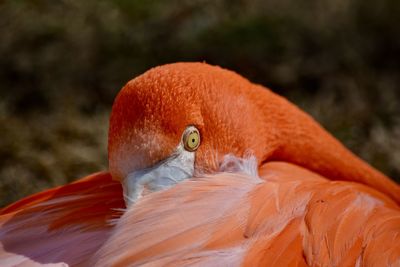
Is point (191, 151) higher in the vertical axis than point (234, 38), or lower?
lower

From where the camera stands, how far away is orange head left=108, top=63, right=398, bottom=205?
200 cm

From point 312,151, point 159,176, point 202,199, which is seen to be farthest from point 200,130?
point 312,151

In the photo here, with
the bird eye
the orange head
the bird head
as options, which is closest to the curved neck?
the orange head

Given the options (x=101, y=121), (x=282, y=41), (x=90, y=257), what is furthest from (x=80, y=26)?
(x=90, y=257)

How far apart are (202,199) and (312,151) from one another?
26.3 inches

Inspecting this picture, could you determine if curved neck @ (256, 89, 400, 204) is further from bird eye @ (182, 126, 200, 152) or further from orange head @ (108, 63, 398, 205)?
bird eye @ (182, 126, 200, 152)

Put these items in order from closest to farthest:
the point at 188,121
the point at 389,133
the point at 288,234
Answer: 1. the point at 288,234
2. the point at 188,121
3. the point at 389,133

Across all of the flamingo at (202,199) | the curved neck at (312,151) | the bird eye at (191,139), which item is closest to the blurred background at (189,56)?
the curved neck at (312,151)

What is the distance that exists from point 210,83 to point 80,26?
73.5 inches

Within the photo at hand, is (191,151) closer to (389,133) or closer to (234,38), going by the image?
(389,133)

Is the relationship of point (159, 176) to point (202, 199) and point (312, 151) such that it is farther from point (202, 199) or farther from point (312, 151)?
point (312, 151)

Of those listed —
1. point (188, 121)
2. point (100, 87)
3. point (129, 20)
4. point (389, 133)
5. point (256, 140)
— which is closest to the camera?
point (188, 121)

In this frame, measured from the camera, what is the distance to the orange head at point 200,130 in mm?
2000

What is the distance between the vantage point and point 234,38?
3.95 metres
